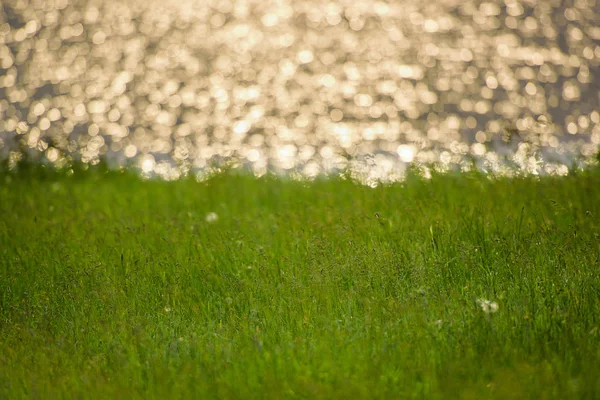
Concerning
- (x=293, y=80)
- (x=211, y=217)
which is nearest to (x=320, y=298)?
(x=211, y=217)

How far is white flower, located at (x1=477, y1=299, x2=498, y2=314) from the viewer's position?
5.08 m

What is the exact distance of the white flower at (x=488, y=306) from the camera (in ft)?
16.7

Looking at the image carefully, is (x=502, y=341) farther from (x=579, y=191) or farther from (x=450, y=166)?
(x=450, y=166)

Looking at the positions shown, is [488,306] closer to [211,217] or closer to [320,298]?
[320,298]

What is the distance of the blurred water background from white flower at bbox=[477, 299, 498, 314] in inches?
317

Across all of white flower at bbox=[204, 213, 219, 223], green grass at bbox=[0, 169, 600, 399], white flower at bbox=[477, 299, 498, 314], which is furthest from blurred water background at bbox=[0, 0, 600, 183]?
white flower at bbox=[477, 299, 498, 314]

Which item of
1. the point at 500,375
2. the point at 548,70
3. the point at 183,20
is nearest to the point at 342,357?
the point at 500,375

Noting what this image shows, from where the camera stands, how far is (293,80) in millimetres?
21219

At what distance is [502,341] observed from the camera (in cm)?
486

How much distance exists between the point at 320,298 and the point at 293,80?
16.1 m

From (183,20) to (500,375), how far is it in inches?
947

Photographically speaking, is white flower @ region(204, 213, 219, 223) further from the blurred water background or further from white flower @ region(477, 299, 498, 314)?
the blurred water background

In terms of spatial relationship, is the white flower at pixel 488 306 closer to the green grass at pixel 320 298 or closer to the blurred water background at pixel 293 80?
the green grass at pixel 320 298

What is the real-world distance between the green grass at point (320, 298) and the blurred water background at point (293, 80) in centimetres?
514
